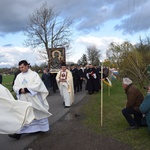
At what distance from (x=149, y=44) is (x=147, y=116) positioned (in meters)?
19.3

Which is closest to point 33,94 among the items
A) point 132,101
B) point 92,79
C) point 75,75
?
point 132,101

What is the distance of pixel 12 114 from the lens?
4895 mm

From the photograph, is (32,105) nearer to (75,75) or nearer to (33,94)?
(33,94)

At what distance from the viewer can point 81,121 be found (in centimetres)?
827

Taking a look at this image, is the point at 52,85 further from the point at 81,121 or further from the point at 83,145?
the point at 83,145

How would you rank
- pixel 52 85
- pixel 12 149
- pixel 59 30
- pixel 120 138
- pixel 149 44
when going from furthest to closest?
pixel 59 30 → pixel 149 44 → pixel 52 85 → pixel 120 138 → pixel 12 149

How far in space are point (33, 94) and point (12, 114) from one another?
6.56 feet

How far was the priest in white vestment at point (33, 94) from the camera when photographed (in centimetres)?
685

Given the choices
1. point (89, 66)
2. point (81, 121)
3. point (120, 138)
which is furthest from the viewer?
point (89, 66)

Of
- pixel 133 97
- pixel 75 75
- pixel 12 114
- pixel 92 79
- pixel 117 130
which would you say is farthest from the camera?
pixel 75 75

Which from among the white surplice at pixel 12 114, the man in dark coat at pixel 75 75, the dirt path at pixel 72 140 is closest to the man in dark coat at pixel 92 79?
the man in dark coat at pixel 75 75

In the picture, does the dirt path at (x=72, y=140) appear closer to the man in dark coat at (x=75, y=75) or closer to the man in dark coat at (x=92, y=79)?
the man in dark coat at (x=92, y=79)

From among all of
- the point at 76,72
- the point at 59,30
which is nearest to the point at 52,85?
the point at 76,72

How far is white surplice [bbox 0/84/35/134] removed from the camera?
4.71m
